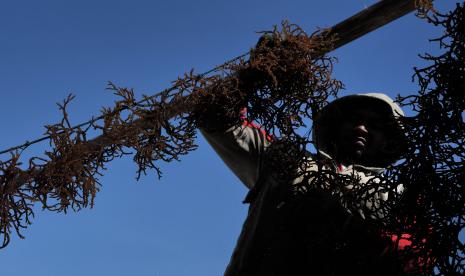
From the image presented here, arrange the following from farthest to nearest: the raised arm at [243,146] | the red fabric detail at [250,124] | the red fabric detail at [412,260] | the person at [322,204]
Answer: the raised arm at [243,146], the red fabric detail at [250,124], the person at [322,204], the red fabric detail at [412,260]

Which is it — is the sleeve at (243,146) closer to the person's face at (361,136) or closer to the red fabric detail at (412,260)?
the person's face at (361,136)

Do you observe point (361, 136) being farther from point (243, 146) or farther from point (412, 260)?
point (412, 260)

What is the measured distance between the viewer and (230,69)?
3633mm

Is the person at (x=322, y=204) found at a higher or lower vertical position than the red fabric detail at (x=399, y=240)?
higher

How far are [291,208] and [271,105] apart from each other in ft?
1.65

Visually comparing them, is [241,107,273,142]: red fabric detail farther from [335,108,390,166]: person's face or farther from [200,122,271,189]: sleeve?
[335,108,390,166]: person's face

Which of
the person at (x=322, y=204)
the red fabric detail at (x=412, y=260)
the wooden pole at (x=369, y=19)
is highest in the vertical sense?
the wooden pole at (x=369, y=19)

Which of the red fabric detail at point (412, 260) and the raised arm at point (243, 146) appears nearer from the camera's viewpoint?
the red fabric detail at point (412, 260)

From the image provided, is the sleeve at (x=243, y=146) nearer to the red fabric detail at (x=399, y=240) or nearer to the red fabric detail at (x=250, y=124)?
the red fabric detail at (x=250, y=124)

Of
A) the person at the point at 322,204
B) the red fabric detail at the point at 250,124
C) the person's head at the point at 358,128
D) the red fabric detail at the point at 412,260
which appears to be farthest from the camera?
the person's head at the point at 358,128

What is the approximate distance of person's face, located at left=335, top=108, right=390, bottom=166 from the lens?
396 centimetres

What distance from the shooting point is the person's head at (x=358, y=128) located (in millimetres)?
3944

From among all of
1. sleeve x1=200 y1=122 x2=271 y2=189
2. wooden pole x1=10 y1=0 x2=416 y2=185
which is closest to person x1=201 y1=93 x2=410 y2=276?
sleeve x1=200 y1=122 x2=271 y2=189

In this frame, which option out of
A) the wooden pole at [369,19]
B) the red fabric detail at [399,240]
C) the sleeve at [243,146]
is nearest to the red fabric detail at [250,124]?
the sleeve at [243,146]
